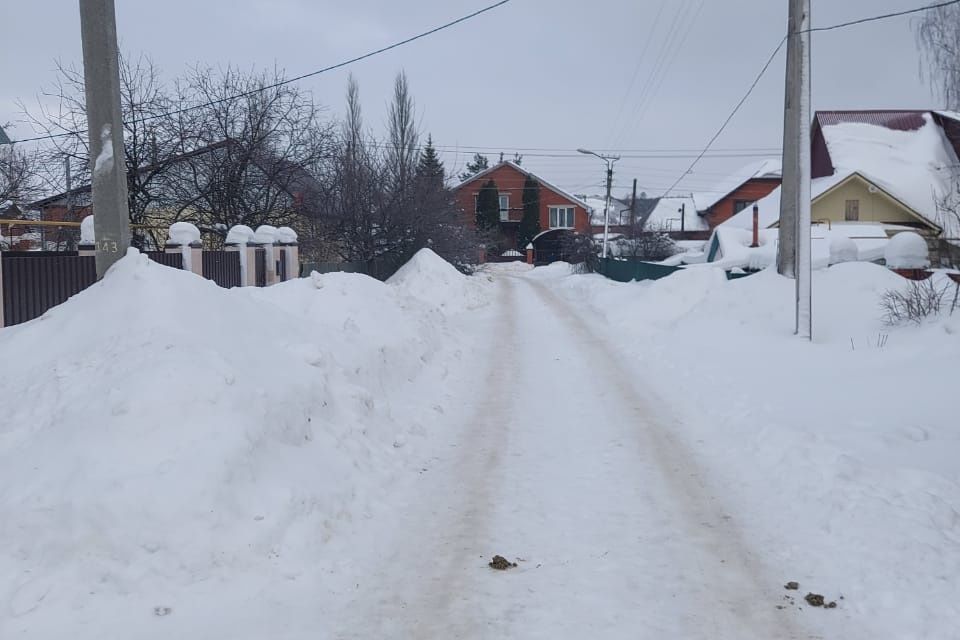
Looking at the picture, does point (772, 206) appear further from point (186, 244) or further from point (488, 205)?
point (186, 244)

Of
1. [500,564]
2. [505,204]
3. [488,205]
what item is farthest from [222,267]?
[505,204]

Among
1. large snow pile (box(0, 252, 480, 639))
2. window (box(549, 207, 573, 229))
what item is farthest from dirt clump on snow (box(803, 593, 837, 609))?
window (box(549, 207, 573, 229))

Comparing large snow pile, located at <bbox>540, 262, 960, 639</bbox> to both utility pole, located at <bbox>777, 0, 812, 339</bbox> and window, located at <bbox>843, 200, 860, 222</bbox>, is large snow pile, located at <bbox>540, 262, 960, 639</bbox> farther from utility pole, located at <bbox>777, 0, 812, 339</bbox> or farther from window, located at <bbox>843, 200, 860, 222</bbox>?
window, located at <bbox>843, 200, 860, 222</bbox>

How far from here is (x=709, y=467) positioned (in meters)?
7.61

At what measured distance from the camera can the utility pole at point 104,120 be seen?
7383 millimetres

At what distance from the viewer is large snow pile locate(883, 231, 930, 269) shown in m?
17.7

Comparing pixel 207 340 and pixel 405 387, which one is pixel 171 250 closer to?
pixel 405 387

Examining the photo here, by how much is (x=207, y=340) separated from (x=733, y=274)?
1952cm

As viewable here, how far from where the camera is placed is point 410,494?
6891mm

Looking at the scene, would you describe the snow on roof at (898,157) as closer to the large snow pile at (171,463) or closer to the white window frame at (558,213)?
the white window frame at (558,213)

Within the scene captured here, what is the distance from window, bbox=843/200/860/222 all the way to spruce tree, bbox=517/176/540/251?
1391 inches

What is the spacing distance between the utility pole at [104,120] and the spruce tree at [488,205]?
61611mm

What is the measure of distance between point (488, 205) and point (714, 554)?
6601 cm

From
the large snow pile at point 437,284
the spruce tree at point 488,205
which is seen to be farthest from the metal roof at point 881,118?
the spruce tree at point 488,205
